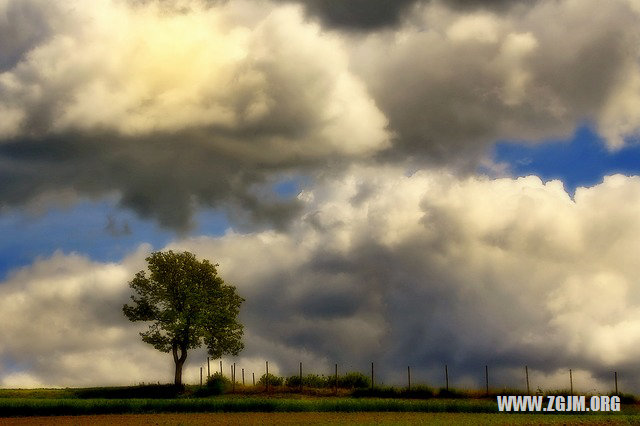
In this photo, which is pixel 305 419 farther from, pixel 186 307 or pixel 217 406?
pixel 186 307

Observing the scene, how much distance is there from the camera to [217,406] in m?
65.4

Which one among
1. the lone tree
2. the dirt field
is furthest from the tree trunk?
the dirt field

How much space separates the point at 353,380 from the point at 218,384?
15962 mm

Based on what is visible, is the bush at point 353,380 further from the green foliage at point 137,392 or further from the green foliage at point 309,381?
the green foliage at point 137,392

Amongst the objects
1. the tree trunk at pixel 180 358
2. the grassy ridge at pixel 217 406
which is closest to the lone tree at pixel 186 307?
the tree trunk at pixel 180 358

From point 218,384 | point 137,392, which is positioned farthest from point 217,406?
point 137,392

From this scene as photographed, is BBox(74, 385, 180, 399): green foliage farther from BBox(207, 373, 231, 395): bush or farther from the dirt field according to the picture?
the dirt field

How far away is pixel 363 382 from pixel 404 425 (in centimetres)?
4271

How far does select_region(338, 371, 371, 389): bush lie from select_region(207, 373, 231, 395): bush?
44.0 ft

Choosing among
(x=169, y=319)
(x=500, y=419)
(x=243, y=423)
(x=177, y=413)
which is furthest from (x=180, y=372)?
(x=500, y=419)

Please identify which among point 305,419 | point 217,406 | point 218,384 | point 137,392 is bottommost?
point 137,392

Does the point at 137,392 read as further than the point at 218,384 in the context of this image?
Yes

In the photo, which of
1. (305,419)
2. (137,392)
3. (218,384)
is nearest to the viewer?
(305,419)

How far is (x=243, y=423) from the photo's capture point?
50.5 m
